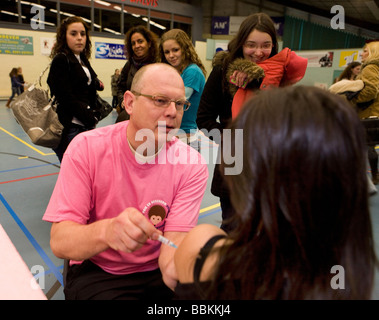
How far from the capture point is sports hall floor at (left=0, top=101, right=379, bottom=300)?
2.19m

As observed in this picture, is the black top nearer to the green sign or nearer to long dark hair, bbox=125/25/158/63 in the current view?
long dark hair, bbox=125/25/158/63

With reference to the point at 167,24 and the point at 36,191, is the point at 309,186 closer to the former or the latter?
the point at 36,191

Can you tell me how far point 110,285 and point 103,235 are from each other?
1.23ft

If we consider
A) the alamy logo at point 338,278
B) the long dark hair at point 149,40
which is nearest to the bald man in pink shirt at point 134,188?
the alamy logo at point 338,278

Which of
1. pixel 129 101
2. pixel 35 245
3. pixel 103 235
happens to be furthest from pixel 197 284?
pixel 35 245

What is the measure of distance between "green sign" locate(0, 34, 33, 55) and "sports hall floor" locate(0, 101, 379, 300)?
312 inches

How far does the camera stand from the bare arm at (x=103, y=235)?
85 centimetres

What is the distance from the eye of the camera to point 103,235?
0.95m

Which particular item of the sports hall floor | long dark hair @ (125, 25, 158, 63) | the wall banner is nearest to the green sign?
the wall banner

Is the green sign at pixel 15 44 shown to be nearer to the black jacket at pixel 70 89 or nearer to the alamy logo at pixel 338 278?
the black jacket at pixel 70 89

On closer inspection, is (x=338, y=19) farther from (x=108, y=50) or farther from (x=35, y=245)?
(x=35, y=245)

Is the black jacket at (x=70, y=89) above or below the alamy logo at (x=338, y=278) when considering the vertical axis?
above

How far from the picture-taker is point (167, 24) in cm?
1600

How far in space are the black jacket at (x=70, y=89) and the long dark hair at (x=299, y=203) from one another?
2368mm
